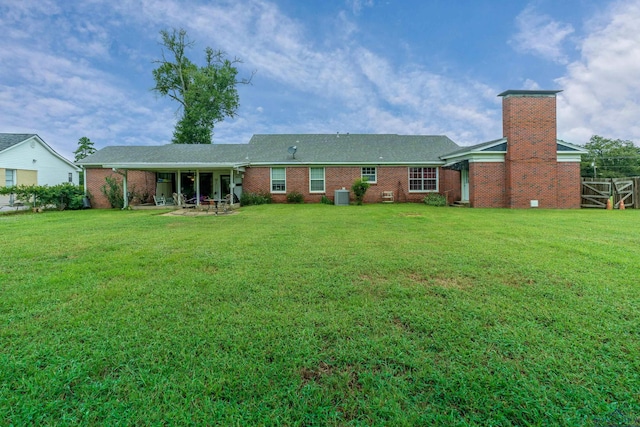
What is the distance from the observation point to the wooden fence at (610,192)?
14883mm

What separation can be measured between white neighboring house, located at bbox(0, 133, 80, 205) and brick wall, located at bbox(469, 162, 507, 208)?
30.3 metres

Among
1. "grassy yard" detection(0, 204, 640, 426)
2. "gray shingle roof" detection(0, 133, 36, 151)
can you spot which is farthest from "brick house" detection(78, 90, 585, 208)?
"grassy yard" detection(0, 204, 640, 426)

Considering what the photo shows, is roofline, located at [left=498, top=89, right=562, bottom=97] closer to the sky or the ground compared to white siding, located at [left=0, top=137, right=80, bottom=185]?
closer to the sky

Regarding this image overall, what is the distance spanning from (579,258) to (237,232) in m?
7.41

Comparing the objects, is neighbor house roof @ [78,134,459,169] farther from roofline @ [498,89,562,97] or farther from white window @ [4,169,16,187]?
white window @ [4,169,16,187]

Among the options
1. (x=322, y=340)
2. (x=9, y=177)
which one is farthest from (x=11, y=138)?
(x=322, y=340)

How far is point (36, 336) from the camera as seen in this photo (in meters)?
2.52

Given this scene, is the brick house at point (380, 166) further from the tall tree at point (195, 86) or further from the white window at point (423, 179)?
the tall tree at point (195, 86)

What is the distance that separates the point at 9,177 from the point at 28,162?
78.5 inches

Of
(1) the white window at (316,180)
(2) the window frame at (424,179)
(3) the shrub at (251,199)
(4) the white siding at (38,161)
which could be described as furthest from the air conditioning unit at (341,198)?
(4) the white siding at (38,161)

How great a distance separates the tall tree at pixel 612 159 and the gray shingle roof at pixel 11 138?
52.6 meters

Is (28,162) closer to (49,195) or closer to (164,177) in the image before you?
(49,195)

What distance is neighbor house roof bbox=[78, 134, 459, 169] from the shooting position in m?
19.0

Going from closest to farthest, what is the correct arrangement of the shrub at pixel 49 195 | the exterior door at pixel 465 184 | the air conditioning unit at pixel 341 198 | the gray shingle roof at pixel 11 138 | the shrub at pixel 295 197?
the shrub at pixel 49 195, the exterior door at pixel 465 184, the air conditioning unit at pixel 341 198, the shrub at pixel 295 197, the gray shingle roof at pixel 11 138
